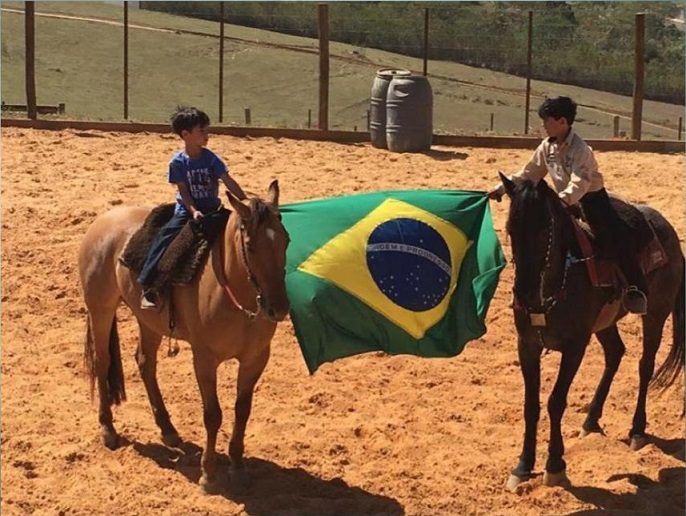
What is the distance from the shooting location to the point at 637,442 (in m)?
7.34

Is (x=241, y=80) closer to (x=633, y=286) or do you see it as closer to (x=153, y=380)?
(x=153, y=380)

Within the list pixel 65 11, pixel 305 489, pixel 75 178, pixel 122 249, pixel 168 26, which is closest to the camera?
pixel 305 489

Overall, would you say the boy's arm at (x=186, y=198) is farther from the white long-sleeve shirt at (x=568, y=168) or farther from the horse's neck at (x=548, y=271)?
the horse's neck at (x=548, y=271)

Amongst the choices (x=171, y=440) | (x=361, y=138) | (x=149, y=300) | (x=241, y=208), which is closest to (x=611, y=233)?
(x=241, y=208)

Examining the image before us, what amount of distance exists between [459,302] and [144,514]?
2.40m

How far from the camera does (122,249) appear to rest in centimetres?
709

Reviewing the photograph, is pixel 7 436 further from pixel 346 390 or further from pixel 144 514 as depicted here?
pixel 346 390

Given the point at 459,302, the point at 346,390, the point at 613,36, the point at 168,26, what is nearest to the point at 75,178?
the point at 346,390

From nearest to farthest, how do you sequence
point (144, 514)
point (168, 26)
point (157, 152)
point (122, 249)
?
1. point (144, 514)
2. point (122, 249)
3. point (157, 152)
4. point (168, 26)

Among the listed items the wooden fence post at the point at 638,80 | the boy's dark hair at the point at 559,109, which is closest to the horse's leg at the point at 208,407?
the boy's dark hair at the point at 559,109

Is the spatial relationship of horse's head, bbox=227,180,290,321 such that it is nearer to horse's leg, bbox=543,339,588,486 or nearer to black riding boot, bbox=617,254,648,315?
horse's leg, bbox=543,339,588,486

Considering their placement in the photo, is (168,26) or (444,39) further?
(168,26)

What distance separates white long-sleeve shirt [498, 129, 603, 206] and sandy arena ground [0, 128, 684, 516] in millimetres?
1856

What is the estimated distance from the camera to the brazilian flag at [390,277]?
6719 millimetres
